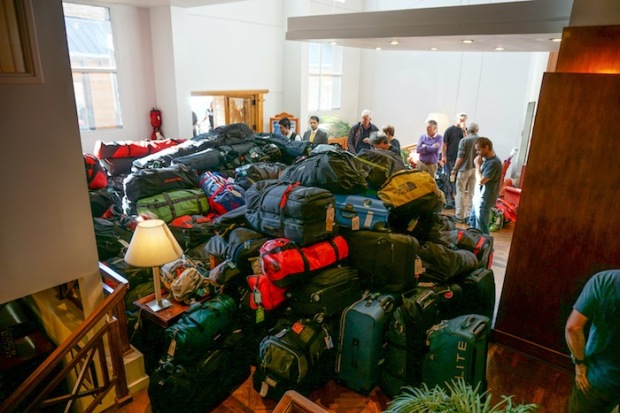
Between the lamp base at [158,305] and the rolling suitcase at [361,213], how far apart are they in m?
1.59

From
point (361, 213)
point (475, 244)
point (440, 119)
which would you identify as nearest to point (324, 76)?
point (440, 119)

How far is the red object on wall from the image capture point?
318 inches

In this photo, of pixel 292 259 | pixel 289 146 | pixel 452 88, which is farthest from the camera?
pixel 452 88

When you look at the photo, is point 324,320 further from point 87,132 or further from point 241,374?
point 87,132

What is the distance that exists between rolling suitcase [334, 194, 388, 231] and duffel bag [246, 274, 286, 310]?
0.78 meters

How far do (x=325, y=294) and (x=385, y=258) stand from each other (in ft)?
1.90

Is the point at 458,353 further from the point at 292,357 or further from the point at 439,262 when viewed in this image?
the point at 292,357

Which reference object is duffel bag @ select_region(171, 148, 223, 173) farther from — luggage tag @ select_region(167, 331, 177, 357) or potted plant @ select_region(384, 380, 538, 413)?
potted plant @ select_region(384, 380, 538, 413)

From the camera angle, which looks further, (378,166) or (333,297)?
(378,166)

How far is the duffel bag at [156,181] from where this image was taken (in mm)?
5098

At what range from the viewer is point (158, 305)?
11.2 ft

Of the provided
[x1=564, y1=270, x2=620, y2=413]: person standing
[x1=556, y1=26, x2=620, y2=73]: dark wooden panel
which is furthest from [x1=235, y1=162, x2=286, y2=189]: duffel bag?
[x1=564, y1=270, x2=620, y2=413]: person standing

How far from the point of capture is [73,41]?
6930 mm

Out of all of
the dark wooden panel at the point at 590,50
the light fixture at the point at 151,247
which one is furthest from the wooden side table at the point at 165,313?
the dark wooden panel at the point at 590,50
